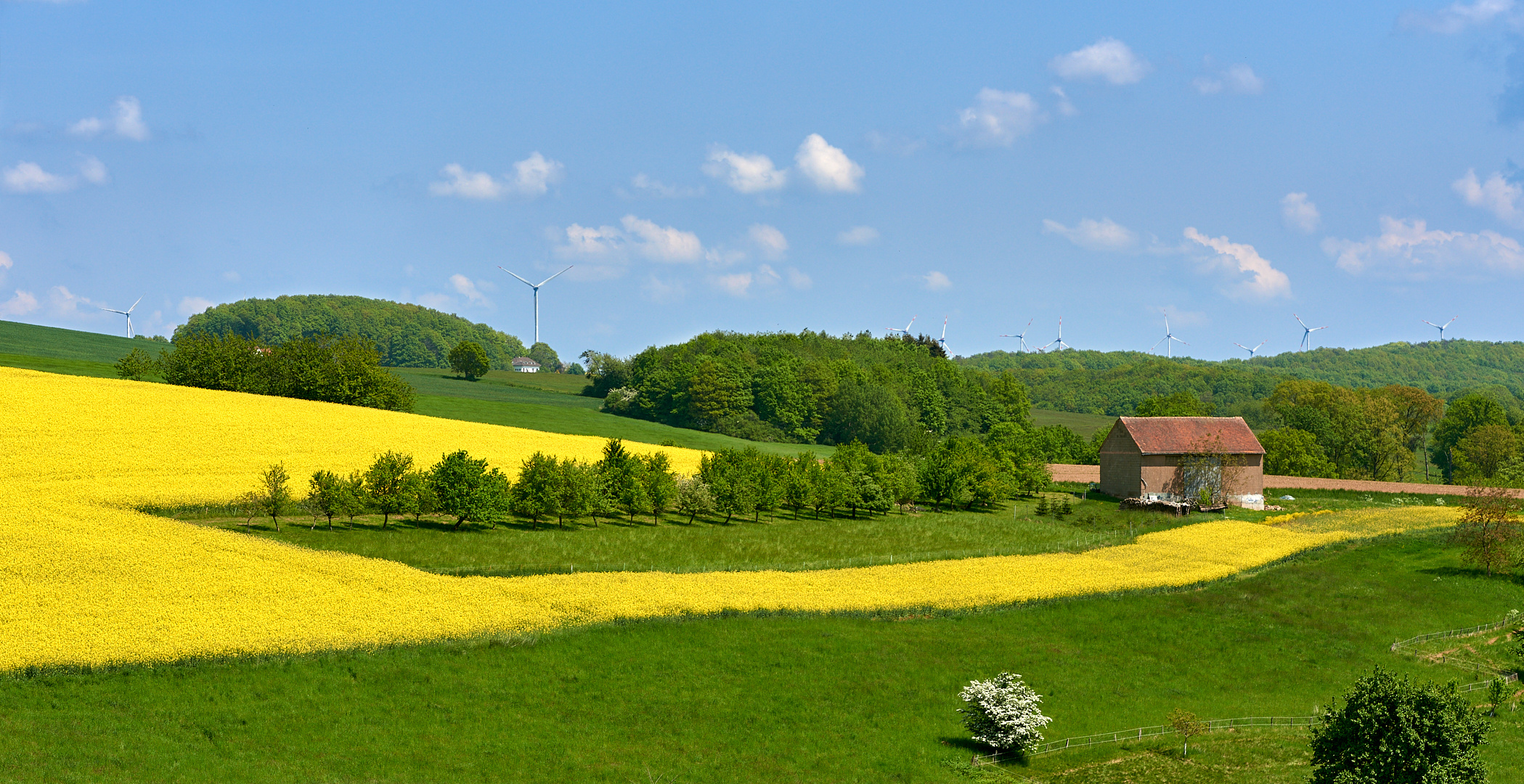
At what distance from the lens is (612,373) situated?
17075 centimetres

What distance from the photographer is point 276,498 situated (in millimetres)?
56562

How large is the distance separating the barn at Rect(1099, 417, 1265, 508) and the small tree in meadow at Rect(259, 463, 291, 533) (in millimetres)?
74079

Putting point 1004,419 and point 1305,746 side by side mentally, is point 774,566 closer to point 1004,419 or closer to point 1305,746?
point 1305,746

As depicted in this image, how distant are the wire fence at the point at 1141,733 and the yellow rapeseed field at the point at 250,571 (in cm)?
1556

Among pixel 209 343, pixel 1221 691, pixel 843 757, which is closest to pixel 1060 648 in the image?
pixel 1221 691

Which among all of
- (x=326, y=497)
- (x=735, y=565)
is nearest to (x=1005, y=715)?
(x=735, y=565)

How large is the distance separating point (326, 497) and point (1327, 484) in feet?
328

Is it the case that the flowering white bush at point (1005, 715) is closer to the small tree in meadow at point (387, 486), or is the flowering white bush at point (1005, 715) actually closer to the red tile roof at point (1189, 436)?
the small tree in meadow at point (387, 486)

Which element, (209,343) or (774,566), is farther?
(209,343)

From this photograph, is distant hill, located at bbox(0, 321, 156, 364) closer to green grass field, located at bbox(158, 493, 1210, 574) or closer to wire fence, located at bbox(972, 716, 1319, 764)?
green grass field, located at bbox(158, 493, 1210, 574)

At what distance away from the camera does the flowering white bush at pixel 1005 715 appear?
34.3 metres

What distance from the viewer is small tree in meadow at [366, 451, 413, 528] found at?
6100 centimetres

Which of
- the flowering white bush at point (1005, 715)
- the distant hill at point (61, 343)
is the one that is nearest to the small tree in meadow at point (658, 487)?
the flowering white bush at point (1005, 715)

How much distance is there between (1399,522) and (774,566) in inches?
2195
